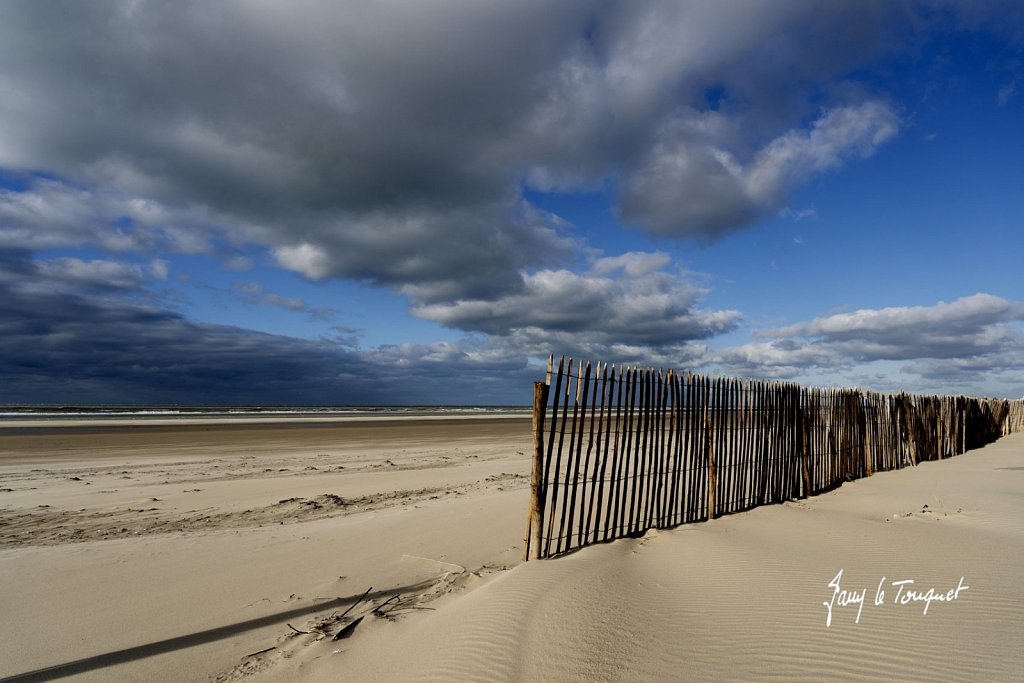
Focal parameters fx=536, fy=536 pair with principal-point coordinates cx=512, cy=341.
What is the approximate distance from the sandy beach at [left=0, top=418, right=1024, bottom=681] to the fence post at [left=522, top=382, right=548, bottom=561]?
Result: 0.72 ft

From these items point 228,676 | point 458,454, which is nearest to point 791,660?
point 228,676

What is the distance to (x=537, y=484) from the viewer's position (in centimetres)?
512

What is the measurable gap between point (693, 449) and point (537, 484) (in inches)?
108

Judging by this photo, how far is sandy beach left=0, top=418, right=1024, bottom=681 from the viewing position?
3.39m

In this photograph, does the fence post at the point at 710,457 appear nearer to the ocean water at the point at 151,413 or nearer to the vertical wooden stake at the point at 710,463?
the vertical wooden stake at the point at 710,463

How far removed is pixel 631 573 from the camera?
15.8 feet

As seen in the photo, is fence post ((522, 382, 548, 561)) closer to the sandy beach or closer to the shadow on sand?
the sandy beach

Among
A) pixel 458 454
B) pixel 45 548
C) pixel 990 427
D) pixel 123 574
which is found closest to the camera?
pixel 123 574

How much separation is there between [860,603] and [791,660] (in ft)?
4.25

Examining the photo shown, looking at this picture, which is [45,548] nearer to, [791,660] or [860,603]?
[791,660]
